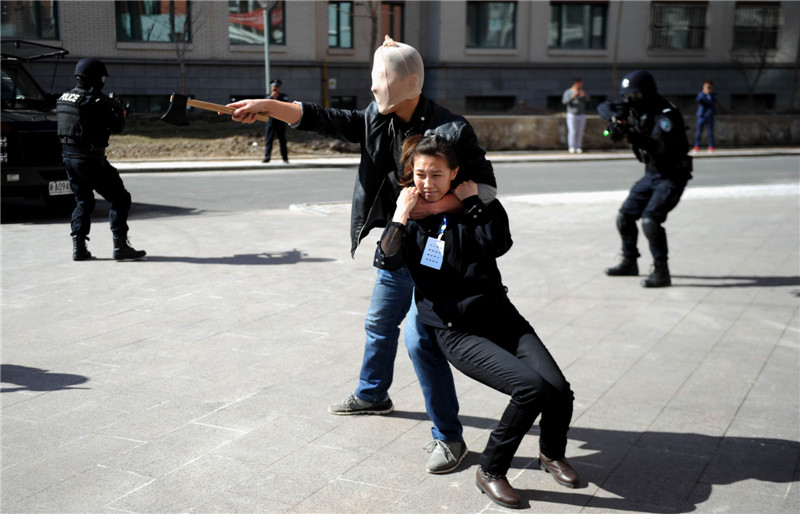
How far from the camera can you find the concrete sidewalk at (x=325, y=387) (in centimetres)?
385

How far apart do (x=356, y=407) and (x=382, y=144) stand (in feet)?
4.89

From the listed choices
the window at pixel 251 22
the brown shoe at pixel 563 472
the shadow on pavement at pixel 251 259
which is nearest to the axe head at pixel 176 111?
the brown shoe at pixel 563 472

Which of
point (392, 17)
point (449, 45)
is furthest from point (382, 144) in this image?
point (392, 17)

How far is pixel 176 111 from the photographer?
4027 mm

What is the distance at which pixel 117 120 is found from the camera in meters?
8.62

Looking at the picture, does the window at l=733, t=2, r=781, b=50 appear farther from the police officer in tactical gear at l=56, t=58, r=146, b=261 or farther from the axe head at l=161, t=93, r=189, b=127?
the axe head at l=161, t=93, r=189, b=127

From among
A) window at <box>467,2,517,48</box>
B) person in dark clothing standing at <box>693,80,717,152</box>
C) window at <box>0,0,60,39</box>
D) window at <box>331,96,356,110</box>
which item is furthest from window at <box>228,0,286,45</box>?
person in dark clothing standing at <box>693,80,717,152</box>

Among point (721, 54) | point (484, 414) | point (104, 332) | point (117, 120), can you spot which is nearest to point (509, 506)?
point (484, 414)

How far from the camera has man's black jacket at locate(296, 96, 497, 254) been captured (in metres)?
3.93

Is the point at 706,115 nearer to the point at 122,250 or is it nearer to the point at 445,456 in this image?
the point at 122,250

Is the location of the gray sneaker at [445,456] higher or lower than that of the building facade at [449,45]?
lower

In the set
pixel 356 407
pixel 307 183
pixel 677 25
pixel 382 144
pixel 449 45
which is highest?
pixel 677 25

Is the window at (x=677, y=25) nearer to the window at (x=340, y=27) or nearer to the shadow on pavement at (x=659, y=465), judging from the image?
the window at (x=340, y=27)

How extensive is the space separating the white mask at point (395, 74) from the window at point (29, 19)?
25.8m
